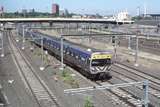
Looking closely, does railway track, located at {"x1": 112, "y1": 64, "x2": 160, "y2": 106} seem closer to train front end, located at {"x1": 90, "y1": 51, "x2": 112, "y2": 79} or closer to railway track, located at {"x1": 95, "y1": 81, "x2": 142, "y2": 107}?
railway track, located at {"x1": 95, "y1": 81, "x2": 142, "y2": 107}

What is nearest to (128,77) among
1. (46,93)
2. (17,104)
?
(46,93)

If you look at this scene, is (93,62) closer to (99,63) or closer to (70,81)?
(99,63)

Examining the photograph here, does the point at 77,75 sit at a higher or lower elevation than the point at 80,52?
lower

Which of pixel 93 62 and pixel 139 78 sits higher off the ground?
pixel 93 62

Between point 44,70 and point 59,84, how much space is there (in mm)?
11576

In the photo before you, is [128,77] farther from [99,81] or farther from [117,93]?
[117,93]

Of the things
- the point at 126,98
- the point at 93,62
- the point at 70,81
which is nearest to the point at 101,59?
the point at 93,62

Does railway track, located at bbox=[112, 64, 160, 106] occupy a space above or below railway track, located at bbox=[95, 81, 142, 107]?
below

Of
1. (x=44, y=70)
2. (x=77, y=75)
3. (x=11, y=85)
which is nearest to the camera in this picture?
(x=11, y=85)

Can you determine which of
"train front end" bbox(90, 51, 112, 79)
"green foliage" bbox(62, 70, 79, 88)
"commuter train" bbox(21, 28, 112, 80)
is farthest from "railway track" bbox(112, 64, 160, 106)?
"green foliage" bbox(62, 70, 79, 88)

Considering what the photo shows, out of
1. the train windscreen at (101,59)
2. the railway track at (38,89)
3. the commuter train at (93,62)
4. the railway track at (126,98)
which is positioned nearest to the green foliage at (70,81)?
the commuter train at (93,62)

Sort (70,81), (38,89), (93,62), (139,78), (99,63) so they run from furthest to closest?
(139,78) < (99,63) < (93,62) < (70,81) < (38,89)

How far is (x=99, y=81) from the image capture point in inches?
1647

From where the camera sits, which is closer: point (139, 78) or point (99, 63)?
point (99, 63)
